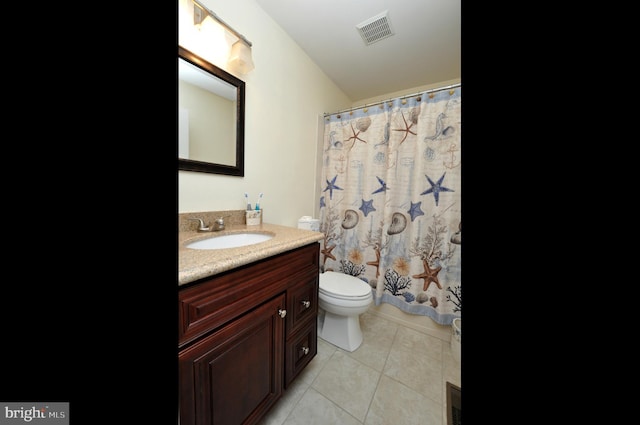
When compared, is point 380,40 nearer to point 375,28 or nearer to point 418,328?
point 375,28

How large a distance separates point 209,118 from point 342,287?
4.15 ft

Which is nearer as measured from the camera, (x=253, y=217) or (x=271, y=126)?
(x=253, y=217)

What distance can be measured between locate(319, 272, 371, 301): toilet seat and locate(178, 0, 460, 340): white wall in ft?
1.49

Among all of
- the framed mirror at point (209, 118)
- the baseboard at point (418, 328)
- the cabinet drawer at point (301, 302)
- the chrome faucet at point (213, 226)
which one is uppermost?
the framed mirror at point (209, 118)

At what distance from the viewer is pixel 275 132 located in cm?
144

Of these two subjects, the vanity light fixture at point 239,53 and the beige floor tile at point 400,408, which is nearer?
the beige floor tile at point 400,408

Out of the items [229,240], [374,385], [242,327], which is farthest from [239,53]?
[374,385]

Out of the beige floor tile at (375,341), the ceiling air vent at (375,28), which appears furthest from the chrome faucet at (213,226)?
the ceiling air vent at (375,28)

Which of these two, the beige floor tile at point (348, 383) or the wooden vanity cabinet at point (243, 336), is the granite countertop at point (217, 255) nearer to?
the wooden vanity cabinet at point (243, 336)

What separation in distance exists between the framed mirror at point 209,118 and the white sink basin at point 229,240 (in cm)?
35

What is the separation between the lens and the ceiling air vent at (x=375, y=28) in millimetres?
1334
